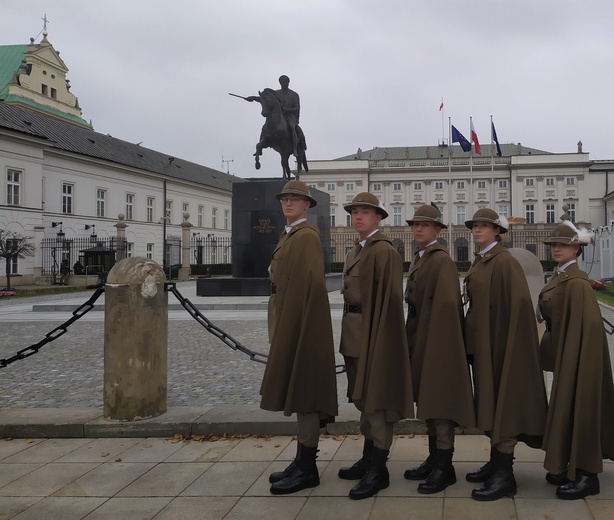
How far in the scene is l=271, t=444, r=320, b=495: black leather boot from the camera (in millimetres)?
3973

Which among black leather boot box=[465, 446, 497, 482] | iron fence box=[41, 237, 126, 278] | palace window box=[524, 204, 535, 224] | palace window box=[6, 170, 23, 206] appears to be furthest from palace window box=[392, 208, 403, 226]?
black leather boot box=[465, 446, 497, 482]

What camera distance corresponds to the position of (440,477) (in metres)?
3.96

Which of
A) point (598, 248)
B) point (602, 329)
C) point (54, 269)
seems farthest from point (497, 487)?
point (54, 269)

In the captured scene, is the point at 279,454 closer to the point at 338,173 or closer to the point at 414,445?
the point at 414,445

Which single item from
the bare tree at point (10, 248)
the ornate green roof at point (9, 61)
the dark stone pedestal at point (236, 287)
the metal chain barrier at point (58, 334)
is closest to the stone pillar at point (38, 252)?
the bare tree at point (10, 248)

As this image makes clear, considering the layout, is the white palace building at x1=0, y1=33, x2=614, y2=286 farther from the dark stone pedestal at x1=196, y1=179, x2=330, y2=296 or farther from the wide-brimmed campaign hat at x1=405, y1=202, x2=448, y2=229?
the wide-brimmed campaign hat at x1=405, y1=202, x2=448, y2=229

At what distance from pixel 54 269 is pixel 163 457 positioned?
30.7 meters

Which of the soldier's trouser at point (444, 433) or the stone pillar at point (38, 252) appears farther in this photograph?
the stone pillar at point (38, 252)

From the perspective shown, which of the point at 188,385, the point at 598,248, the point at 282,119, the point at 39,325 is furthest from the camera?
the point at 598,248

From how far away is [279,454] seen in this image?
4.84m

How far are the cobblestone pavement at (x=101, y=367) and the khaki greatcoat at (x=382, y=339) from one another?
2.68 meters

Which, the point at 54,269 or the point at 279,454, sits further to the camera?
the point at 54,269

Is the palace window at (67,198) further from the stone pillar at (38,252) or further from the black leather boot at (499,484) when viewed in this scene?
the black leather boot at (499,484)

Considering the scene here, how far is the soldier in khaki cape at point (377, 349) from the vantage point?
3.89 m
